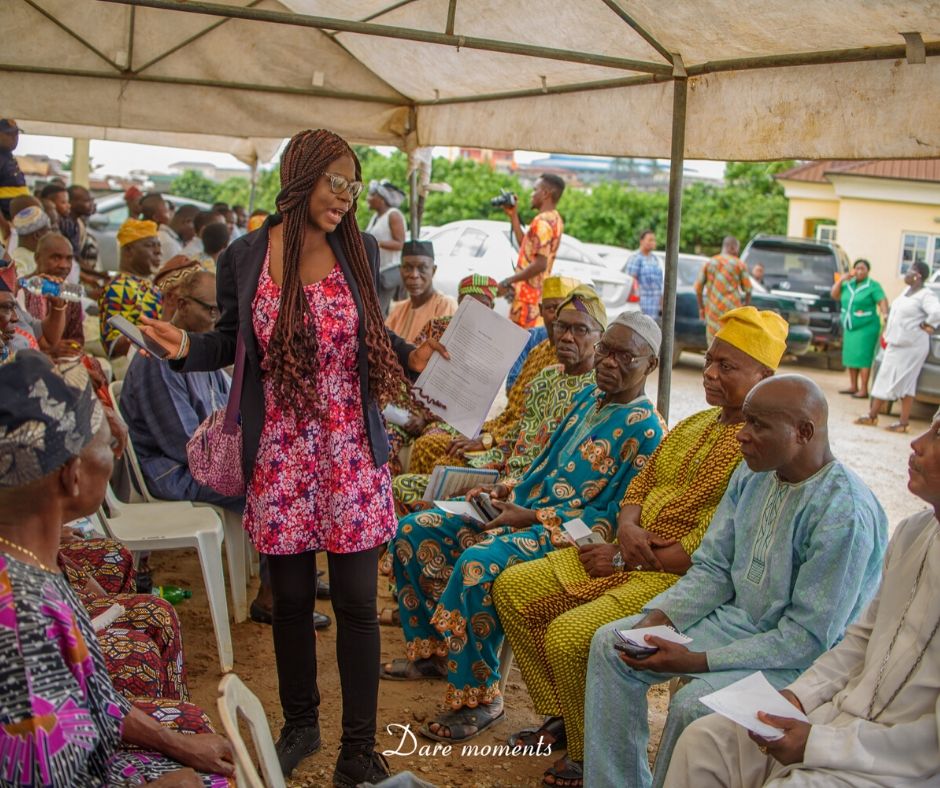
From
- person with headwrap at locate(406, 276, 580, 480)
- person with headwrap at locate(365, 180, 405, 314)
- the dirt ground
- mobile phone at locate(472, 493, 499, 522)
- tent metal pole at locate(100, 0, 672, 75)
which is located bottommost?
the dirt ground

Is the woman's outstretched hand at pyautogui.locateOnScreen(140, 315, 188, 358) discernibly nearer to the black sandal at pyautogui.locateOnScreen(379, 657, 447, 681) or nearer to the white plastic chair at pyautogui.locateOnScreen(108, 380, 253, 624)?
the white plastic chair at pyautogui.locateOnScreen(108, 380, 253, 624)

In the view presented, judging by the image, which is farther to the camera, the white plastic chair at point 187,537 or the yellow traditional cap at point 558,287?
the yellow traditional cap at point 558,287

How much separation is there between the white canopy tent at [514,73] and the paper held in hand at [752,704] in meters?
2.37

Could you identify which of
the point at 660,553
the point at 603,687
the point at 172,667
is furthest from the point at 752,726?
the point at 172,667

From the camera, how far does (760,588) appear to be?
3.27 meters

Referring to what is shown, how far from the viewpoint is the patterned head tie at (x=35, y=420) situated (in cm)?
201

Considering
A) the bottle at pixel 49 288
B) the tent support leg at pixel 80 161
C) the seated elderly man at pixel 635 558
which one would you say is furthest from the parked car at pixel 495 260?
the seated elderly man at pixel 635 558

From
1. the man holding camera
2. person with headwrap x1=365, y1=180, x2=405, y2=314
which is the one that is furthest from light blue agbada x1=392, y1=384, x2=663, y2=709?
person with headwrap x1=365, y1=180, x2=405, y2=314

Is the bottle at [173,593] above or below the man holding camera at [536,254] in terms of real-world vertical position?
below

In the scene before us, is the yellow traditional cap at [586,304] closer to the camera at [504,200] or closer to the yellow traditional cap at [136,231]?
the yellow traditional cap at [136,231]

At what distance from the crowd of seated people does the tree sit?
2975cm

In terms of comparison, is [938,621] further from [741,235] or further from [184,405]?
[741,235]

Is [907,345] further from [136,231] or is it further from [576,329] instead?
[136,231]

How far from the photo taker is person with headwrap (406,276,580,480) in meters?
5.59
